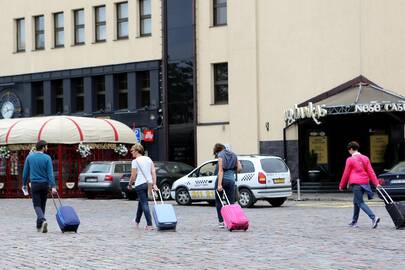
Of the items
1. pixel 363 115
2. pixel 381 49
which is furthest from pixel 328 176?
pixel 381 49

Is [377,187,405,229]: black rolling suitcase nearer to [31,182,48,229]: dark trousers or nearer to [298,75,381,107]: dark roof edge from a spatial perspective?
[31,182,48,229]: dark trousers

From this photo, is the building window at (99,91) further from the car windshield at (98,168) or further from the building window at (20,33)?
the car windshield at (98,168)

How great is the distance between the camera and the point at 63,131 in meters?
39.2

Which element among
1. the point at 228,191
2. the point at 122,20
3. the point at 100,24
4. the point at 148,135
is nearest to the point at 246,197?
the point at 228,191

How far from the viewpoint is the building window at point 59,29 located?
4881cm

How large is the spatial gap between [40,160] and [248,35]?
2373cm

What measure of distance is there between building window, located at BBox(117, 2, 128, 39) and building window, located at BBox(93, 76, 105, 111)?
2.52 meters

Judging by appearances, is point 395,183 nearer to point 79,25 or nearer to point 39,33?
point 79,25

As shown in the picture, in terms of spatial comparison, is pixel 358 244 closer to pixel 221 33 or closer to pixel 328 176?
pixel 328 176

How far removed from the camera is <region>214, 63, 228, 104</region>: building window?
4212 centimetres

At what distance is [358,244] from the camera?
46.5 feet

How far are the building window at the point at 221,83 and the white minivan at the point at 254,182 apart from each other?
13505mm

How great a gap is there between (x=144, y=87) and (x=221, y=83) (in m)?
4.99

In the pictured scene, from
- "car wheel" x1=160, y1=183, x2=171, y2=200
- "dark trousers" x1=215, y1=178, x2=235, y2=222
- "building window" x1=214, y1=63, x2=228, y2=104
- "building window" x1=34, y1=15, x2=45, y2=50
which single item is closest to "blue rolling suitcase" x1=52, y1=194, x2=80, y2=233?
"dark trousers" x1=215, y1=178, x2=235, y2=222
